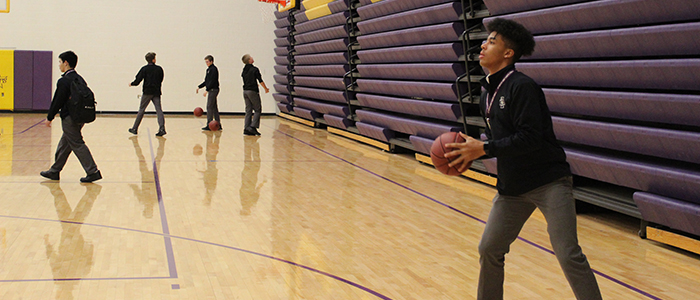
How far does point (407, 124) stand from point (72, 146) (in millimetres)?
4716

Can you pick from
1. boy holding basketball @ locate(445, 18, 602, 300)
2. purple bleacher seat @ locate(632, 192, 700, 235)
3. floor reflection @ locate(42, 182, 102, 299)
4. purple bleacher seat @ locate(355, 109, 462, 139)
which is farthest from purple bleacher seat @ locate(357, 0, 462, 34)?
boy holding basketball @ locate(445, 18, 602, 300)

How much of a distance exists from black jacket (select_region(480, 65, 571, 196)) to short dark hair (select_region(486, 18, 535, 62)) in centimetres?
10

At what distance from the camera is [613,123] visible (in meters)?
5.43

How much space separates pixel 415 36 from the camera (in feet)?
29.4

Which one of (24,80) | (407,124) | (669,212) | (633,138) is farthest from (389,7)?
(24,80)

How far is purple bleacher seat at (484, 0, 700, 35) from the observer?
472cm

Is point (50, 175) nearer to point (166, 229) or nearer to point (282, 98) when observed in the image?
point (166, 229)

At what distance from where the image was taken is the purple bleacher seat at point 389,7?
28.8 feet

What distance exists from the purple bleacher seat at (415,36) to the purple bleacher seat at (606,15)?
4.65 ft

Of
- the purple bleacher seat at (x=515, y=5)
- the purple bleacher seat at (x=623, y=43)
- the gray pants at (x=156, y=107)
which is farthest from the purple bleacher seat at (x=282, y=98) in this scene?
the purple bleacher seat at (x=623, y=43)

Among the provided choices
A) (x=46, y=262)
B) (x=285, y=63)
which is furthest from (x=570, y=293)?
(x=285, y=63)

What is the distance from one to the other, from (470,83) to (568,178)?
4.97 metres

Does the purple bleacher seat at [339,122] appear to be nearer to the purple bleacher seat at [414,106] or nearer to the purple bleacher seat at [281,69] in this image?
the purple bleacher seat at [414,106]

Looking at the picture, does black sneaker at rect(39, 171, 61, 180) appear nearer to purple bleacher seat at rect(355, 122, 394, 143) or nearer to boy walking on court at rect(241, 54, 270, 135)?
purple bleacher seat at rect(355, 122, 394, 143)
